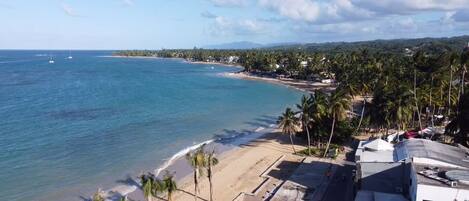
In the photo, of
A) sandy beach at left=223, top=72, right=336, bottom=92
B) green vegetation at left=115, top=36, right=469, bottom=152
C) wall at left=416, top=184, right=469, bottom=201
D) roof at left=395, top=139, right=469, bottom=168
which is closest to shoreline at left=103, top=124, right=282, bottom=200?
green vegetation at left=115, top=36, right=469, bottom=152

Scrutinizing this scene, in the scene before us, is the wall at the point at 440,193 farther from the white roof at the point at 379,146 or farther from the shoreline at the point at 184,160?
the shoreline at the point at 184,160

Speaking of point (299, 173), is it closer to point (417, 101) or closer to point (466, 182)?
point (466, 182)

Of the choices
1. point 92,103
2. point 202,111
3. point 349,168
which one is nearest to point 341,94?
point 349,168

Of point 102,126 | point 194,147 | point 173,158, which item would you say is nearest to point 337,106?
point 194,147

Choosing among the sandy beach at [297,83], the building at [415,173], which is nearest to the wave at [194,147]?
the building at [415,173]

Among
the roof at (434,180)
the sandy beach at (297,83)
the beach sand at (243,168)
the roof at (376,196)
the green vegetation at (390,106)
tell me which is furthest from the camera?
the sandy beach at (297,83)
